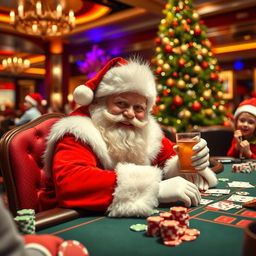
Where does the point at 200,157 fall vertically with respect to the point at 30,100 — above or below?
below

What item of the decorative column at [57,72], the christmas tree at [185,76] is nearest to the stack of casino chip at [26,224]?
the christmas tree at [185,76]

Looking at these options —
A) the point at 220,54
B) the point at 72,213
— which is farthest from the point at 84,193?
the point at 220,54

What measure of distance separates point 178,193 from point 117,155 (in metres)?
0.51

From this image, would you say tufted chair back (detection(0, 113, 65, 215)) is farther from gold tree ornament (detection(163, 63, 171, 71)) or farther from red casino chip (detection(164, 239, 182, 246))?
gold tree ornament (detection(163, 63, 171, 71))

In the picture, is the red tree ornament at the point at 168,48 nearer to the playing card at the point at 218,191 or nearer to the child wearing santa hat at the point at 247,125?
the child wearing santa hat at the point at 247,125

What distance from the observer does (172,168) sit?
5.86 ft

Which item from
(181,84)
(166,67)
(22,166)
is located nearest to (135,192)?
(22,166)

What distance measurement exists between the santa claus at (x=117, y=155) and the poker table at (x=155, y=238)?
8 cm

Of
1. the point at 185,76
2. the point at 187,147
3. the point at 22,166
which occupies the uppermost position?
the point at 185,76

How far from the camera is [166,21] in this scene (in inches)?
204

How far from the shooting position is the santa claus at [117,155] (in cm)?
126

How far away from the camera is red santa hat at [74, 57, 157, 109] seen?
1.70m

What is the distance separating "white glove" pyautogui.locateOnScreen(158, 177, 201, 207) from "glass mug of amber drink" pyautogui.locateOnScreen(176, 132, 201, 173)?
10.1 inches

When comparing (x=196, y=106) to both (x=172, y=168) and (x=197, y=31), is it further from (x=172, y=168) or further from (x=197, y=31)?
(x=172, y=168)
